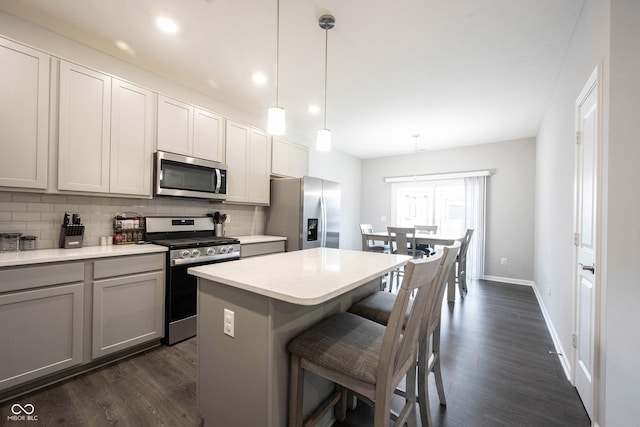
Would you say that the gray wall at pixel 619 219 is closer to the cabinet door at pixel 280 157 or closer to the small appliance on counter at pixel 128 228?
the cabinet door at pixel 280 157

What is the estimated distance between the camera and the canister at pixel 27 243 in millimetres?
2041

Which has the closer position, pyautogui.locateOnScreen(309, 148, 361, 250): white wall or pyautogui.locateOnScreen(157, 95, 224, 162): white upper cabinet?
pyautogui.locateOnScreen(157, 95, 224, 162): white upper cabinet

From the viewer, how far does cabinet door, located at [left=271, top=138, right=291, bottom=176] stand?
3.95m

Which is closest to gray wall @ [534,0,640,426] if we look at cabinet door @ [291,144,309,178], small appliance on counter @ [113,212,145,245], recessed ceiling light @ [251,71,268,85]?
recessed ceiling light @ [251,71,268,85]

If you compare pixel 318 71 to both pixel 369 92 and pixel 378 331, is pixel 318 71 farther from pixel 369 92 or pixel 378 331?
pixel 378 331

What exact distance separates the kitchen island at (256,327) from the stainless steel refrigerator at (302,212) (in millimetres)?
2130

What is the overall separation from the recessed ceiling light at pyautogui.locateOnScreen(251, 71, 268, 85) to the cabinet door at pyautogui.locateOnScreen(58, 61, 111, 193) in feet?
4.32

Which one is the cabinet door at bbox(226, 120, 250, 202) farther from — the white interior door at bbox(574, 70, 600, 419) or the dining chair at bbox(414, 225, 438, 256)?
the white interior door at bbox(574, 70, 600, 419)

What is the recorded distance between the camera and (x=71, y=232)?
2213mm

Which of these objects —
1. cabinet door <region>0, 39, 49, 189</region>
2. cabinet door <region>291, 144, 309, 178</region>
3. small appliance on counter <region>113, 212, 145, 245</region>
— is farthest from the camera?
cabinet door <region>291, 144, 309, 178</region>

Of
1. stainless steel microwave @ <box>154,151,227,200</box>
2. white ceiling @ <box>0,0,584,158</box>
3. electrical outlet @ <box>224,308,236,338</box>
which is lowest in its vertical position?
electrical outlet @ <box>224,308,236,338</box>

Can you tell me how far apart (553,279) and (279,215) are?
10.9 feet

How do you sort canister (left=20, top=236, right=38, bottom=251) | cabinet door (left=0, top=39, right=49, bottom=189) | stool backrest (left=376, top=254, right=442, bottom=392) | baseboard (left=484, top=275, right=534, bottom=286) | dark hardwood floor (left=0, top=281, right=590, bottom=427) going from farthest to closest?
baseboard (left=484, top=275, right=534, bottom=286) < canister (left=20, top=236, right=38, bottom=251) < cabinet door (left=0, top=39, right=49, bottom=189) < dark hardwood floor (left=0, top=281, right=590, bottom=427) < stool backrest (left=376, top=254, right=442, bottom=392)

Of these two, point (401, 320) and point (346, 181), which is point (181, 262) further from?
point (346, 181)
